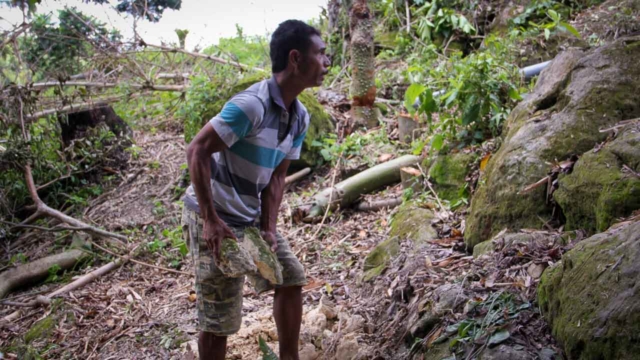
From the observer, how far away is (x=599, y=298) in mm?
1939

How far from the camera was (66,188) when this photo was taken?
702 cm

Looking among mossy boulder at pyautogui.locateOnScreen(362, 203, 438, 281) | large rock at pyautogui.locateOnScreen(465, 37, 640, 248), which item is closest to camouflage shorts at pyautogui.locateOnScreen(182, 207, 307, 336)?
mossy boulder at pyautogui.locateOnScreen(362, 203, 438, 281)

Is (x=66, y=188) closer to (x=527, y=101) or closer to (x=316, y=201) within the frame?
(x=316, y=201)

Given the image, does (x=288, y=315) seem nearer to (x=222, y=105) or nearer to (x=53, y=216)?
(x=53, y=216)

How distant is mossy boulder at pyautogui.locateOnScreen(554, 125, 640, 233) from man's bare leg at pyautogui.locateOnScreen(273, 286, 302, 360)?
1.61 metres

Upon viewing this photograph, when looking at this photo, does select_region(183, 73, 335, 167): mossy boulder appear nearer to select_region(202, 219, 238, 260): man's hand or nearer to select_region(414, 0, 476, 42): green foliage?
select_region(414, 0, 476, 42): green foliage

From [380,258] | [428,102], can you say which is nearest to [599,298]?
[380,258]

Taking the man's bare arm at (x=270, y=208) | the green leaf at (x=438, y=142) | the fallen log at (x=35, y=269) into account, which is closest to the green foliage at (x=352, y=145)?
the green leaf at (x=438, y=142)

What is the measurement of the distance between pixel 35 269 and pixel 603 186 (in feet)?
17.2

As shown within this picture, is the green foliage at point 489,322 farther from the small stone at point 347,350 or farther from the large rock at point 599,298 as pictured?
the small stone at point 347,350

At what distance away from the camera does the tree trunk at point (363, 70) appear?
274 inches

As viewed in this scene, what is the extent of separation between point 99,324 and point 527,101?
3.95 m

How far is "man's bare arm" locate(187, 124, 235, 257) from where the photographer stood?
8.40 ft

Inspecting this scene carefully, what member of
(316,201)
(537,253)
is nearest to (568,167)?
(537,253)
